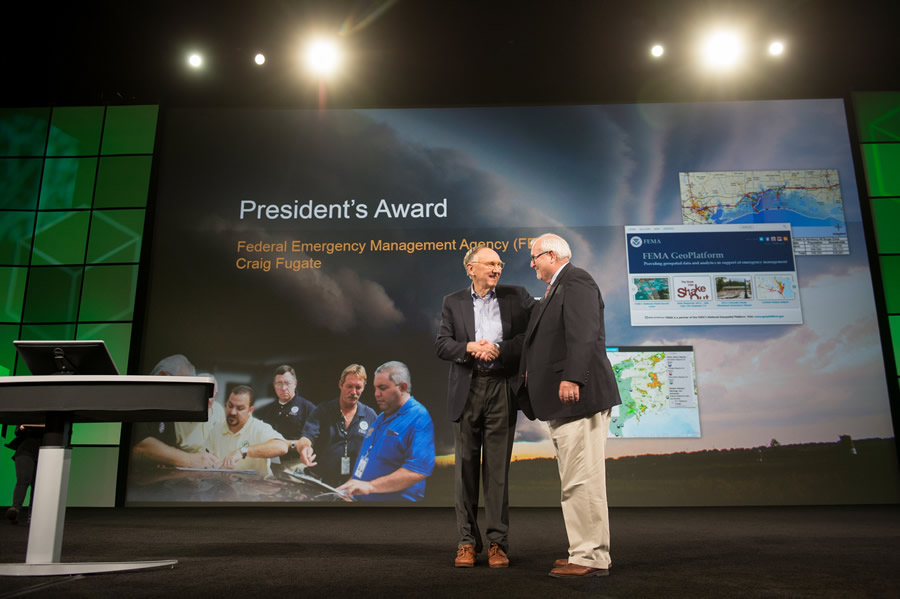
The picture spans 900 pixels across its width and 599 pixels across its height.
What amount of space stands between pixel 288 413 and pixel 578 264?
3.01m

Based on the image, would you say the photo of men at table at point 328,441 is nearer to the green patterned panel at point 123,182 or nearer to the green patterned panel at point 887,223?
the green patterned panel at point 123,182

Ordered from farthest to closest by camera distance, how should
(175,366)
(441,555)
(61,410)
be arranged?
(175,366)
(441,555)
(61,410)

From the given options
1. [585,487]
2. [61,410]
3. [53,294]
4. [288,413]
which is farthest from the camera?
[53,294]

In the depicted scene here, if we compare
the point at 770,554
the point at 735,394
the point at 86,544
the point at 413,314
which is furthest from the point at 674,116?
the point at 86,544

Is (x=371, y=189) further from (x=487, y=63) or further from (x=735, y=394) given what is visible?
(x=735, y=394)

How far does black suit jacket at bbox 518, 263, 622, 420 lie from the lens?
2.49 m

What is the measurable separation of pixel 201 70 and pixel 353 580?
Answer: 571 centimetres

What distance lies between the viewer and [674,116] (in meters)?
6.38

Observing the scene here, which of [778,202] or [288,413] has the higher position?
[778,202]

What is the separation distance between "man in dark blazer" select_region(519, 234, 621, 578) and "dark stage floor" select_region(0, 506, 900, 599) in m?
0.18

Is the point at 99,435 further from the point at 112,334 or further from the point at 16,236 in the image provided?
the point at 16,236

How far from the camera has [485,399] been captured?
2816mm

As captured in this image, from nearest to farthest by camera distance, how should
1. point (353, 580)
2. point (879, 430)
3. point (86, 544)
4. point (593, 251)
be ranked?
point (353, 580), point (86, 544), point (879, 430), point (593, 251)

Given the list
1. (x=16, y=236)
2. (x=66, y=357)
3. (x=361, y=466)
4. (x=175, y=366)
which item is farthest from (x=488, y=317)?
(x=16, y=236)
